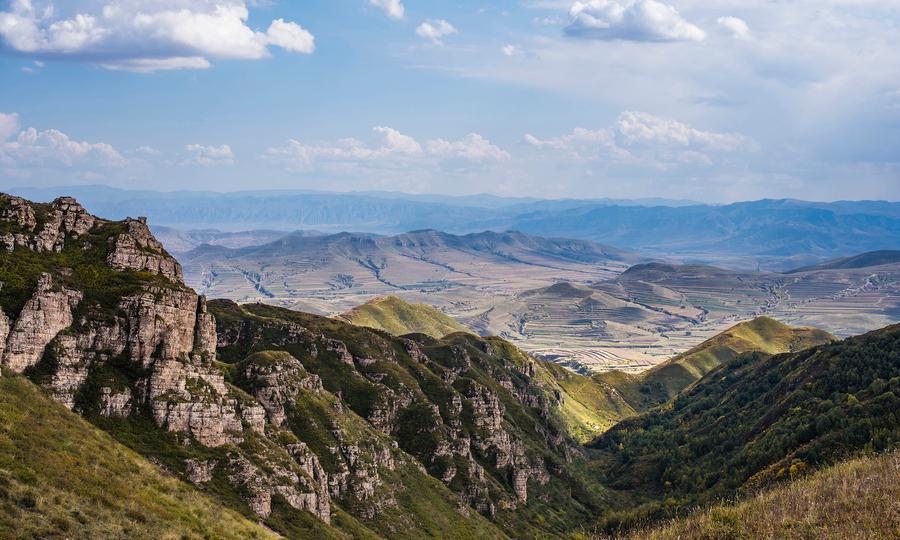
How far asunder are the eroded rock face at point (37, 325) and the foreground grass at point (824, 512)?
106m

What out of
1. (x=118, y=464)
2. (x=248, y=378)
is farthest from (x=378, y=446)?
(x=118, y=464)

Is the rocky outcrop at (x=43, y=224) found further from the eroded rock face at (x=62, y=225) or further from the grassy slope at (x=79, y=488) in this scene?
the grassy slope at (x=79, y=488)

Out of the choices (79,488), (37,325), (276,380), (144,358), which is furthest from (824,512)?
(37,325)

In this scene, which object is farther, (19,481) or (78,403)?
(78,403)

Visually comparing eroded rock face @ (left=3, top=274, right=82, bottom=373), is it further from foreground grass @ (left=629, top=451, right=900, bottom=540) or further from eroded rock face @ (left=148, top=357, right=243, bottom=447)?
foreground grass @ (left=629, top=451, right=900, bottom=540)

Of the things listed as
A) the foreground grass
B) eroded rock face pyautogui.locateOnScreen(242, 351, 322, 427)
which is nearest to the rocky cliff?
eroded rock face pyautogui.locateOnScreen(242, 351, 322, 427)

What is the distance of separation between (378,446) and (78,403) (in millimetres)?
80719

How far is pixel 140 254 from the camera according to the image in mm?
145125

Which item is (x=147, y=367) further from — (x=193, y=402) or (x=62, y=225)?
(x=62, y=225)

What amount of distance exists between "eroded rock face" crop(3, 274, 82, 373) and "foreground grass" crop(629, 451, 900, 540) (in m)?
106

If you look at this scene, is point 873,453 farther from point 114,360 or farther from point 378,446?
point 114,360

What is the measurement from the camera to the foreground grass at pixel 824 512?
10975 centimetres

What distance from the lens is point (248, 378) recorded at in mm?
170125

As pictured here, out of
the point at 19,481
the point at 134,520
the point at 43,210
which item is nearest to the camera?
the point at 19,481
